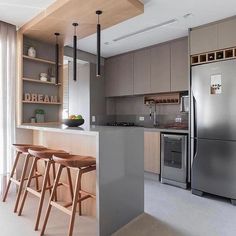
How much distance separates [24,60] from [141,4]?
1.97m

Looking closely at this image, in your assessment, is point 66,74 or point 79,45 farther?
point 66,74

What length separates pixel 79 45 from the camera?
4117 millimetres

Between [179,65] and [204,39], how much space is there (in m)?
0.72

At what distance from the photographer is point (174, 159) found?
3414 millimetres

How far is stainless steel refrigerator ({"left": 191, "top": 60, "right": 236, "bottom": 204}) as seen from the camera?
2.72 metres

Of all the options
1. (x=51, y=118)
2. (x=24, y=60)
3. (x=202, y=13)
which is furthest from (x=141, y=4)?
(x=51, y=118)

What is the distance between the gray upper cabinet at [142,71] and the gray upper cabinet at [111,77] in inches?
22.5

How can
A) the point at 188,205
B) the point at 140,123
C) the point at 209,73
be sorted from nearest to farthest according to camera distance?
the point at 188,205, the point at 209,73, the point at 140,123

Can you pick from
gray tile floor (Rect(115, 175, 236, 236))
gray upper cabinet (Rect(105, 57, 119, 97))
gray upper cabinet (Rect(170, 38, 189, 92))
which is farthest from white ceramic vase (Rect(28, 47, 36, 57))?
gray tile floor (Rect(115, 175, 236, 236))

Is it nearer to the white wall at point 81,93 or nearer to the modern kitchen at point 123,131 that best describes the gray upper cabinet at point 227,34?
the modern kitchen at point 123,131

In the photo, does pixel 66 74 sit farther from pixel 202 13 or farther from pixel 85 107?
pixel 202 13

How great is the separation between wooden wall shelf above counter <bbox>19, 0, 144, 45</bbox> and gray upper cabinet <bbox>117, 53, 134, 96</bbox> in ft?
5.12

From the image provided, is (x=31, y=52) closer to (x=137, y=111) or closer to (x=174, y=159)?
(x=137, y=111)

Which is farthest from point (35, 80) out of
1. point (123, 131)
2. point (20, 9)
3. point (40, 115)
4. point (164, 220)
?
point (164, 220)
